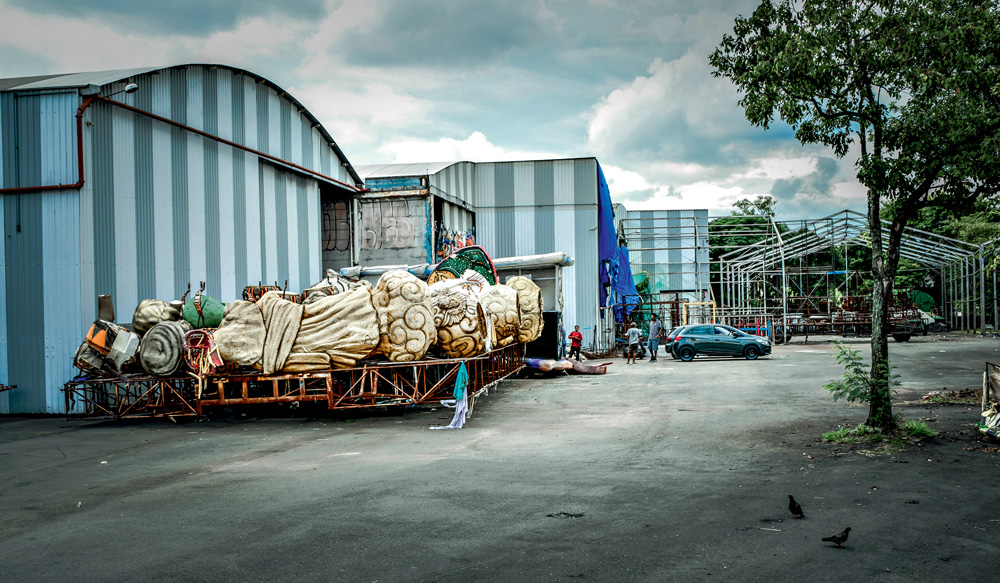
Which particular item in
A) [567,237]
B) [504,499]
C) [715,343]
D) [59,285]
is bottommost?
[504,499]

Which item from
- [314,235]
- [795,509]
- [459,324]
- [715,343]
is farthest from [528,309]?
[795,509]

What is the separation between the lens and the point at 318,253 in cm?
2589

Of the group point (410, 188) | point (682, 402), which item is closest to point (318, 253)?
point (410, 188)

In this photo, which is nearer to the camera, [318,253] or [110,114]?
[110,114]

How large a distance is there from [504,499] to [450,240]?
2396cm

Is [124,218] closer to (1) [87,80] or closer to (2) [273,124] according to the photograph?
(1) [87,80]

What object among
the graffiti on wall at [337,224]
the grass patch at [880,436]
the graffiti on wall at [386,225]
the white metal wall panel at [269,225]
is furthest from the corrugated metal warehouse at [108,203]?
the grass patch at [880,436]

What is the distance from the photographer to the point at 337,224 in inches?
1112

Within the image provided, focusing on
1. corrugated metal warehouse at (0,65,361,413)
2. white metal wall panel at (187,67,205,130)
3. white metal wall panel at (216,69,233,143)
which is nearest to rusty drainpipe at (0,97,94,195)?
corrugated metal warehouse at (0,65,361,413)

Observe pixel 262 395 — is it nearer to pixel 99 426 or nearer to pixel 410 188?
pixel 99 426

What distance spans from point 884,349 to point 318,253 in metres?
20.2

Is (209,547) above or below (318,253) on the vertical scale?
below

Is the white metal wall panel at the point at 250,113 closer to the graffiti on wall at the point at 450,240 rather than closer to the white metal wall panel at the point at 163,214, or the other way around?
the white metal wall panel at the point at 163,214

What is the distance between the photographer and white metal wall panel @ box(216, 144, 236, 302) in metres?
20.1
